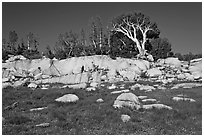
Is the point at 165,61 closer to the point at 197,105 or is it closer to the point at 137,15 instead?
the point at 137,15

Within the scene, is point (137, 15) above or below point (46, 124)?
above

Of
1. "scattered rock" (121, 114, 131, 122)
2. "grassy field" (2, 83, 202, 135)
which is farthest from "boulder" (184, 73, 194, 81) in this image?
"scattered rock" (121, 114, 131, 122)

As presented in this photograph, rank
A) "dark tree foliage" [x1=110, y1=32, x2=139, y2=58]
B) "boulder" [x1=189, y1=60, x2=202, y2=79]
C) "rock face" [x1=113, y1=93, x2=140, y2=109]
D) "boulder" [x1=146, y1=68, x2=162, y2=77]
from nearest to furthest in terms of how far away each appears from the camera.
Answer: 1. "rock face" [x1=113, y1=93, x2=140, y2=109]
2. "boulder" [x1=189, y1=60, x2=202, y2=79]
3. "boulder" [x1=146, y1=68, x2=162, y2=77]
4. "dark tree foliage" [x1=110, y1=32, x2=139, y2=58]

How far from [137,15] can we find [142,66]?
20.6 metres

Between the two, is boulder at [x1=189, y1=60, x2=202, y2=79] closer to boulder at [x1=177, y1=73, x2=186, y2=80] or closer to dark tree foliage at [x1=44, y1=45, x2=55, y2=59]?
boulder at [x1=177, y1=73, x2=186, y2=80]

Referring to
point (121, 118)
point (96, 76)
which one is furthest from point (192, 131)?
point (96, 76)

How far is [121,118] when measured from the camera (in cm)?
1291

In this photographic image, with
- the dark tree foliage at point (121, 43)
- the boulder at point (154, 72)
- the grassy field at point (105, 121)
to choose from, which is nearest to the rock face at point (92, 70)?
the boulder at point (154, 72)

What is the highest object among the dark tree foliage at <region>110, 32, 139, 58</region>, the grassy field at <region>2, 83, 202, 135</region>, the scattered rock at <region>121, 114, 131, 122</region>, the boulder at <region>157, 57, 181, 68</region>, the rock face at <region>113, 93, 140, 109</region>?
the dark tree foliage at <region>110, 32, 139, 58</region>

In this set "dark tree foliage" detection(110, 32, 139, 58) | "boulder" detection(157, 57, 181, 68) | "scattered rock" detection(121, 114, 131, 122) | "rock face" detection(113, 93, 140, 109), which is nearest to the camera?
"scattered rock" detection(121, 114, 131, 122)

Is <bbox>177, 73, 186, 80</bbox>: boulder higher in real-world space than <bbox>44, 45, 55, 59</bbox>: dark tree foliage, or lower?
lower

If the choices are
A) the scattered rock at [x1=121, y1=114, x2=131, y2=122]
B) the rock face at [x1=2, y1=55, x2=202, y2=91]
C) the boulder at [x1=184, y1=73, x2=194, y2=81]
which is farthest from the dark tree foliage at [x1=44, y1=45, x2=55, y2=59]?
the scattered rock at [x1=121, y1=114, x2=131, y2=122]

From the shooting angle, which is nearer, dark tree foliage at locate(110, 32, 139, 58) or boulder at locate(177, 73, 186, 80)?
boulder at locate(177, 73, 186, 80)

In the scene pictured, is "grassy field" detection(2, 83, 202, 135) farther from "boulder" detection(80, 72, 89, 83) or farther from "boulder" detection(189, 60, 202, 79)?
"boulder" detection(189, 60, 202, 79)
